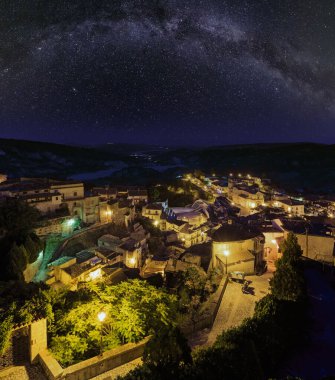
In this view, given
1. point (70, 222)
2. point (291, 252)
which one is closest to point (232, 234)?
point (291, 252)

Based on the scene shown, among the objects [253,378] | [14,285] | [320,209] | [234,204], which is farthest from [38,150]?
[253,378]

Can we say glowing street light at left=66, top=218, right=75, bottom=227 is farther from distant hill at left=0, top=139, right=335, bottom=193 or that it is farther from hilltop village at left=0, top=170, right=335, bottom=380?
distant hill at left=0, top=139, right=335, bottom=193

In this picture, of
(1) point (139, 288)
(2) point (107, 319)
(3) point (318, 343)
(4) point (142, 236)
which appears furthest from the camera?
(4) point (142, 236)

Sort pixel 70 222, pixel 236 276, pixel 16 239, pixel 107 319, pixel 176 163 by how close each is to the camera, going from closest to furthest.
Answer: pixel 107 319, pixel 236 276, pixel 16 239, pixel 70 222, pixel 176 163

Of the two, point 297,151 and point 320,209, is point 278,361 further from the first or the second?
point 297,151

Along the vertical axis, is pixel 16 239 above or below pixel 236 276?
above

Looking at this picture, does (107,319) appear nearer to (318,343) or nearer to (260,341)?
(260,341)

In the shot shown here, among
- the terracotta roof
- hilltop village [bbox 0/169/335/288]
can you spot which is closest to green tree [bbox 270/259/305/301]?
hilltop village [bbox 0/169/335/288]
